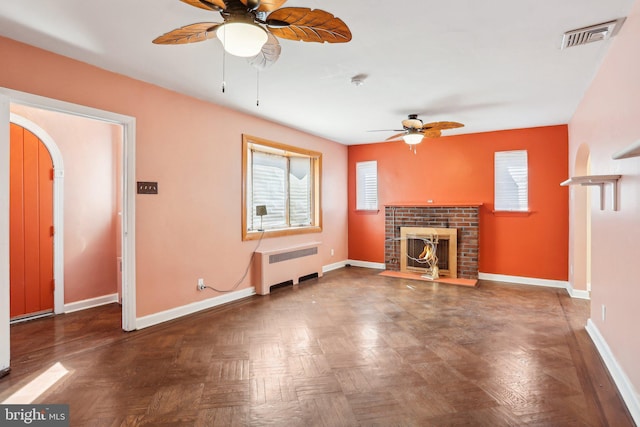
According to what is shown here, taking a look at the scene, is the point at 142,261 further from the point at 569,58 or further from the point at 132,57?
the point at 569,58

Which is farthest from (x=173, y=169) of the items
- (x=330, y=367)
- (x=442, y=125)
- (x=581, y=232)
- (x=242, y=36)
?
(x=581, y=232)

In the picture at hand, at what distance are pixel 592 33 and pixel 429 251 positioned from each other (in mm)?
4143

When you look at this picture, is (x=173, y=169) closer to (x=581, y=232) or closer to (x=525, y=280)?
(x=581, y=232)

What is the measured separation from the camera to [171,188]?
12.5 feet

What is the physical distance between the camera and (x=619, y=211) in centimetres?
248

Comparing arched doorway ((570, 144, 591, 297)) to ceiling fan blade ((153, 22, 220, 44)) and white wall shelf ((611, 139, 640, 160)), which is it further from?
ceiling fan blade ((153, 22, 220, 44))

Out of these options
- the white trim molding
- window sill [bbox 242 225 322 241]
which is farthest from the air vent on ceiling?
window sill [bbox 242 225 322 241]

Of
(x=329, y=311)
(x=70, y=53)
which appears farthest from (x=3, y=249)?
(x=329, y=311)

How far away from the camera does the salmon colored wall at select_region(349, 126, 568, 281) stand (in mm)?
5305

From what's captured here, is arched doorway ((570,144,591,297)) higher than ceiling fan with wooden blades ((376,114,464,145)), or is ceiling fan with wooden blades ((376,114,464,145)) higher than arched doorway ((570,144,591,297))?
ceiling fan with wooden blades ((376,114,464,145))

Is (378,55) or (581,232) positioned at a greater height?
(378,55)

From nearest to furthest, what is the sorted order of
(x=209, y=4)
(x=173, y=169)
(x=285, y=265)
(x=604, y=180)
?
(x=209, y=4) → (x=604, y=180) → (x=173, y=169) → (x=285, y=265)

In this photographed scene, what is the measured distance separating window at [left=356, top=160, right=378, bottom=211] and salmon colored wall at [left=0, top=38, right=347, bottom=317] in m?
2.67

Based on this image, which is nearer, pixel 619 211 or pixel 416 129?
pixel 619 211
